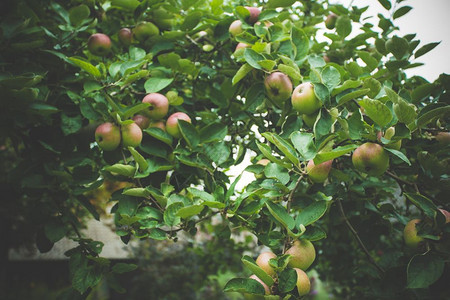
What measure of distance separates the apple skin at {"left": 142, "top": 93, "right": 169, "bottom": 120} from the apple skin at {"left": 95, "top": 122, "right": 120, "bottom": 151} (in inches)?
5.5

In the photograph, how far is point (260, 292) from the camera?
2.38ft

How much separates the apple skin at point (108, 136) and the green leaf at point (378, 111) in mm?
779

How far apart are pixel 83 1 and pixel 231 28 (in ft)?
2.48

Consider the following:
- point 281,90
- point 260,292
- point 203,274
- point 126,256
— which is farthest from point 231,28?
point 126,256

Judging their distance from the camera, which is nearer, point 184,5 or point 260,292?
point 260,292

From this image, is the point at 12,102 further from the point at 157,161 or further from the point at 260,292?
the point at 260,292

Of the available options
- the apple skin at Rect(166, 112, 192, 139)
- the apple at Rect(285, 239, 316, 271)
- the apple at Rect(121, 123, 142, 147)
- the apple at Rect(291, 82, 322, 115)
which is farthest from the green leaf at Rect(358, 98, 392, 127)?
the apple at Rect(121, 123, 142, 147)

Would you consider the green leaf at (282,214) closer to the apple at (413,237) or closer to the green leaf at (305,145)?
the green leaf at (305,145)

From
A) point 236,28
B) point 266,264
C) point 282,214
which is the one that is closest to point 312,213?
point 282,214

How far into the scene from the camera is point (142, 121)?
1131 millimetres

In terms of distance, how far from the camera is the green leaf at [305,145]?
2.70ft

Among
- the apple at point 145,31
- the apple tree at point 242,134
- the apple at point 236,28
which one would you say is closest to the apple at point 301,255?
the apple tree at point 242,134

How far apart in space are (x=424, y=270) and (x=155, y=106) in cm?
99

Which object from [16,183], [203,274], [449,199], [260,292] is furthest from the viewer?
[203,274]
